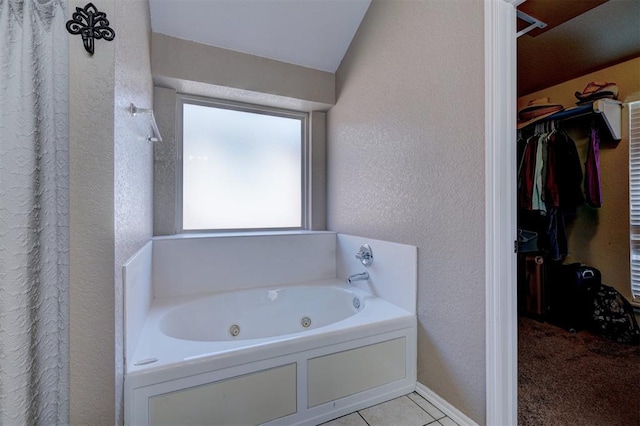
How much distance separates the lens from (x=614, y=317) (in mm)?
2193

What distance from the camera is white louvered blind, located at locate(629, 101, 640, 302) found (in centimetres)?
221

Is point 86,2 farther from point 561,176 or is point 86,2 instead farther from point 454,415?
point 561,176

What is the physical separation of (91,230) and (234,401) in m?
0.90

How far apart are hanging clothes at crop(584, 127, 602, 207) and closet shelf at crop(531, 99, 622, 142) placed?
11 cm

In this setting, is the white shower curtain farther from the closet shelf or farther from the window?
the closet shelf

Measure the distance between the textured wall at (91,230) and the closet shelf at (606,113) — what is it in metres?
3.18

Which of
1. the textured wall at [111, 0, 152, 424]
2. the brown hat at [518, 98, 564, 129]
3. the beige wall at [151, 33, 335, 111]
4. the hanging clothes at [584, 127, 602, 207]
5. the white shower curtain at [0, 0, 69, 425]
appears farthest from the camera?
the brown hat at [518, 98, 564, 129]

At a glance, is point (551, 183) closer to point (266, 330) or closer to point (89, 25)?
point (266, 330)

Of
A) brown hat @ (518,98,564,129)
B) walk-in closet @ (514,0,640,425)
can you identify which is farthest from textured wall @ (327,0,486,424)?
brown hat @ (518,98,564,129)

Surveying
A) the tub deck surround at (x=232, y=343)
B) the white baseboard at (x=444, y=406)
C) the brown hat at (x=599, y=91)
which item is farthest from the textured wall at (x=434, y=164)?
the brown hat at (x=599, y=91)

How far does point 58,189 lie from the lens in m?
0.88

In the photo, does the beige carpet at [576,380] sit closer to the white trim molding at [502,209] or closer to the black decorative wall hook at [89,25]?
the white trim molding at [502,209]

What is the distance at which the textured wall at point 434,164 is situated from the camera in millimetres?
1329

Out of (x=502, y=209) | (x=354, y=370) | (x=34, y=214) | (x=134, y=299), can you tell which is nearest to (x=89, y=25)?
(x=34, y=214)
